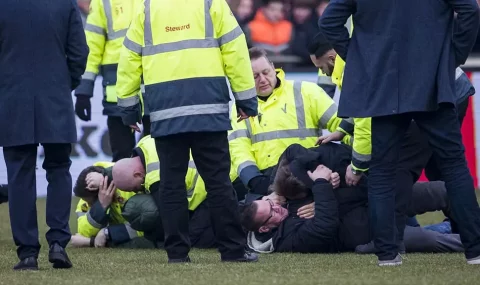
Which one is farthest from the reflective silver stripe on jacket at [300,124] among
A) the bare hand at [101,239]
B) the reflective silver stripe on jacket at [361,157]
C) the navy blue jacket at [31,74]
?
the navy blue jacket at [31,74]

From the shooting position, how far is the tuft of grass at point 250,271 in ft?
19.8

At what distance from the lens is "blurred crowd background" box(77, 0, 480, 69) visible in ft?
50.8

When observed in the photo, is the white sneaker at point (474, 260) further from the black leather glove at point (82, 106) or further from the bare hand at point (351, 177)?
the black leather glove at point (82, 106)

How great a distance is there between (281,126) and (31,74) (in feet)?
7.67

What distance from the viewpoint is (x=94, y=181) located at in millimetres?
8836

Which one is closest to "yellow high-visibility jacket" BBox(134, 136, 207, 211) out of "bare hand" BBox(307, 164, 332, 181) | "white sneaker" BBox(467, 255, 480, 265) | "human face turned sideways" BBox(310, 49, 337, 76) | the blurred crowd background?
"bare hand" BBox(307, 164, 332, 181)

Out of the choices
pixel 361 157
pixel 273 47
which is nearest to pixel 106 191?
pixel 361 157

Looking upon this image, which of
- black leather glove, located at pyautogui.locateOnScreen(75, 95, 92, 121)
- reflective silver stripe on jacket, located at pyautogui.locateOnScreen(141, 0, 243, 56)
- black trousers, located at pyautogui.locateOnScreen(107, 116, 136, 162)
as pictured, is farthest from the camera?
black trousers, located at pyautogui.locateOnScreen(107, 116, 136, 162)

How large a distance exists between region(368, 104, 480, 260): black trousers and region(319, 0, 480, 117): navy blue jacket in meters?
0.11

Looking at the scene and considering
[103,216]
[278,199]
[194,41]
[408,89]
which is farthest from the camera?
[103,216]

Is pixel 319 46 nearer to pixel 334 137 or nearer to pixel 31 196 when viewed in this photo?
pixel 334 137

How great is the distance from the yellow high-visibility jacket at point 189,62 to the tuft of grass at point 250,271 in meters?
0.84

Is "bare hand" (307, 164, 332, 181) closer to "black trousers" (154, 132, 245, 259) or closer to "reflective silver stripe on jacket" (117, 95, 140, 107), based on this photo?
"black trousers" (154, 132, 245, 259)

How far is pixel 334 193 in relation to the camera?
7992 mm
